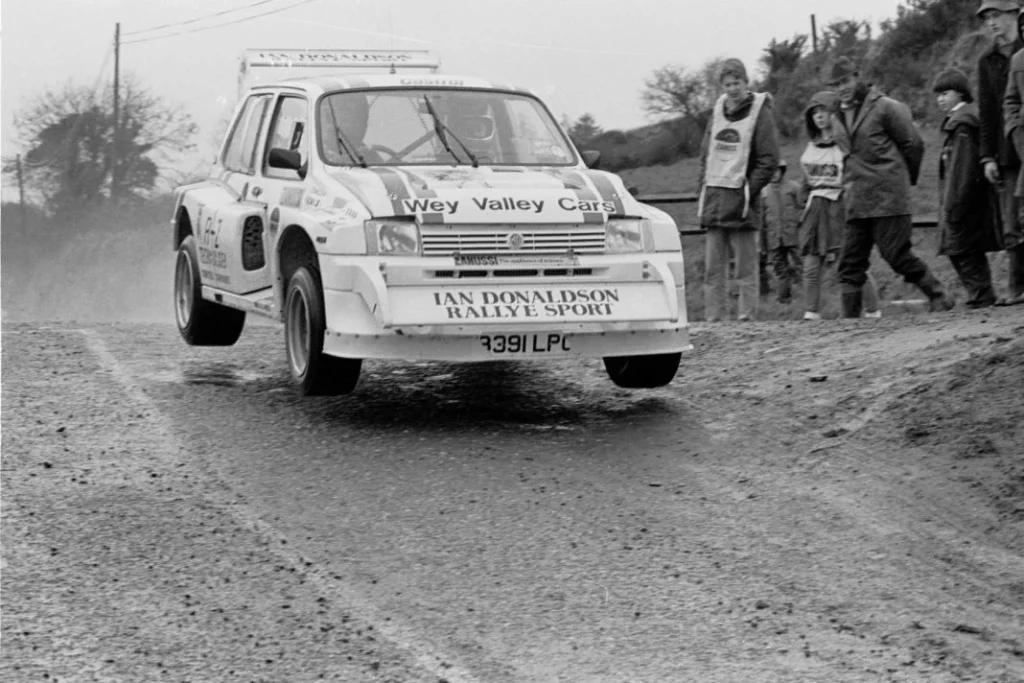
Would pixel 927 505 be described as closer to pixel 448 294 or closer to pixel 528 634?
pixel 528 634

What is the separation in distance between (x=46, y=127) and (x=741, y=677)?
52.5 m

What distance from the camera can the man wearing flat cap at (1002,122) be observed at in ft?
34.6

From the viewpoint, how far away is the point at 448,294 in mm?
8195

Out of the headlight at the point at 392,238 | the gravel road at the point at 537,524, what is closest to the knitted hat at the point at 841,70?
the gravel road at the point at 537,524

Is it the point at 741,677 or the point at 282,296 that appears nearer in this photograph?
the point at 741,677

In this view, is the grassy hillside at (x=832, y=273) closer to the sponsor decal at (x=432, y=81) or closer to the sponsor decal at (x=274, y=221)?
the sponsor decal at (x=432, y=81)

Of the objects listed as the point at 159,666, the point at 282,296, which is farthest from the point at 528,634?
the point at 282,296

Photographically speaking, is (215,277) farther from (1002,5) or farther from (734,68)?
(1002,5)

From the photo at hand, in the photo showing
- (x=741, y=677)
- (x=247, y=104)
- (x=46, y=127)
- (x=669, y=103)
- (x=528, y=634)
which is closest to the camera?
(x=741, y=677)

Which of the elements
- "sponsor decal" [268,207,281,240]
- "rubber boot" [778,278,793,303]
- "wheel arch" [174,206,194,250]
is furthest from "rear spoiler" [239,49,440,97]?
"rubber boot" [778,278,793,303]

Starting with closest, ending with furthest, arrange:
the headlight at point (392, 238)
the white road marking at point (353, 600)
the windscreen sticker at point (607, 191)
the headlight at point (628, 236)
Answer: the white road marking at point (353, 600) < the headlight at point (392, 238) < the headlight at point (628, 236) < the windscreen sticker at point (607, 191)

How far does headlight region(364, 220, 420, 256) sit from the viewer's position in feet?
27.0

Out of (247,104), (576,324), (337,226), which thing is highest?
(247,104)

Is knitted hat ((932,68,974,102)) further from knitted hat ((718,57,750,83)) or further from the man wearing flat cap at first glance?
knitted hat ((718,57,750,83))
